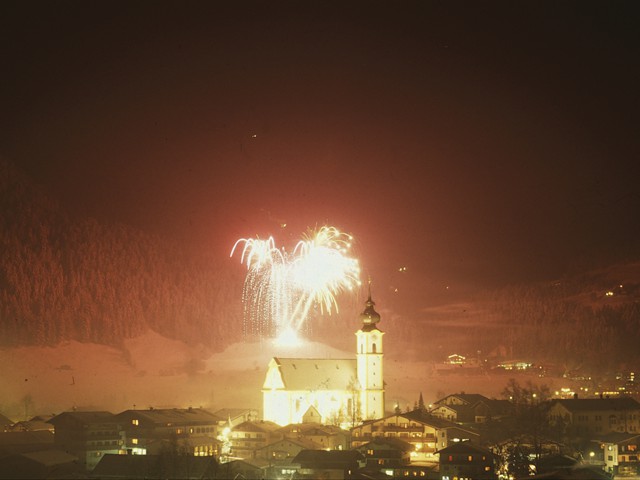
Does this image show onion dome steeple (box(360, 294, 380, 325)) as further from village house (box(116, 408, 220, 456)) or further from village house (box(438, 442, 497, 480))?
village house (box(438, 442, 497, 480))

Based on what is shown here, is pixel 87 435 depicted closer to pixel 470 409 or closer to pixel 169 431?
pixel 169 431

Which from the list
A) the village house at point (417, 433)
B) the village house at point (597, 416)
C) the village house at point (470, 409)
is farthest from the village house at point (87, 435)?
the village house at point (597, 416)

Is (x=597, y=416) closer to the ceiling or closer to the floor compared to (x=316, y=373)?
closer to the floor

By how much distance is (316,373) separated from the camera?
65688 mm

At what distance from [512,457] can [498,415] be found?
1623cm

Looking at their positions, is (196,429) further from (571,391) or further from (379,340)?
(571,391)

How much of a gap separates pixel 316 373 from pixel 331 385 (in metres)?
1.24

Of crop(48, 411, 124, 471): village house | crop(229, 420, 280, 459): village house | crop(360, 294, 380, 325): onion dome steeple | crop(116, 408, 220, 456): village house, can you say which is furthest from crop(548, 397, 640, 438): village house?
crop(48, 411, 124, 471): village house

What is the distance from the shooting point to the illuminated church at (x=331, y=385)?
64250mm

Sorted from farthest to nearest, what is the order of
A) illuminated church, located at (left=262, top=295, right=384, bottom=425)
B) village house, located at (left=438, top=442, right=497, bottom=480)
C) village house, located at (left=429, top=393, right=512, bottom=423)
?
1. illuminated church, located at (left=262, top=295, right=384, bottom=425)
2. village house, located at (left=429, top=393, right=512, bottom=423)
3. village house, located at (left=438, top=442, right=497, bottom=480)

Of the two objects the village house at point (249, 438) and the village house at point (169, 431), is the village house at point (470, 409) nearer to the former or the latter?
the village house at point (249, 438)

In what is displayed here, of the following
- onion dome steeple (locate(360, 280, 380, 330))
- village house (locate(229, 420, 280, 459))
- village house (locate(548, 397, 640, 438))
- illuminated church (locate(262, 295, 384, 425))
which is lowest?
village house (locate(229, 420, 280, 459))

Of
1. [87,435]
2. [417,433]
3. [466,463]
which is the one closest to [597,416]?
[417,433]

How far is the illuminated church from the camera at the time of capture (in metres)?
64.2
